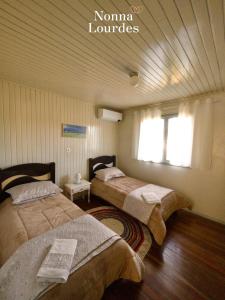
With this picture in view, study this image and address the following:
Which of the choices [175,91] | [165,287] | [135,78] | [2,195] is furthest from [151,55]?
[2,195]

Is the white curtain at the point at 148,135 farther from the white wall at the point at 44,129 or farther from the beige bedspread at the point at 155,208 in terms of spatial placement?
the white wall at the point at 44,129

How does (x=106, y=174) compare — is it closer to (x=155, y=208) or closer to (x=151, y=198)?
(x=151, y=198)

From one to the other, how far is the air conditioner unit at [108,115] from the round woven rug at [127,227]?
2.14 metres

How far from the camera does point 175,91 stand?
259 centimetres

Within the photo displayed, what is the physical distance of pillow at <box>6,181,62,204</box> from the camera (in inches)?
79.1

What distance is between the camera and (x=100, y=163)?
12.3 feet

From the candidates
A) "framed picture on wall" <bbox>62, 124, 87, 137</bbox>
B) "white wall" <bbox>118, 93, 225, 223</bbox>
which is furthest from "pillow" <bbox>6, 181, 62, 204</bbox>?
"white wall" <bbox>118, 93, 225, 223</bbox>

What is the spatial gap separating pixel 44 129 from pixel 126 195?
198 cm

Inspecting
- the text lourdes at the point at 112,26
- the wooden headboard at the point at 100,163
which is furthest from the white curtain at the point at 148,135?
the text lourdes at the point at 112,26

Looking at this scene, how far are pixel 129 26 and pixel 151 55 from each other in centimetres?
46

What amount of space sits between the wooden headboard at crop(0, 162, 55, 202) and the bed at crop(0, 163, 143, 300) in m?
0.02

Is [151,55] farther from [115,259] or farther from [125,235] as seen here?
[125,235]

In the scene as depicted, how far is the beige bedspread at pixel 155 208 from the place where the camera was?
2.06 m

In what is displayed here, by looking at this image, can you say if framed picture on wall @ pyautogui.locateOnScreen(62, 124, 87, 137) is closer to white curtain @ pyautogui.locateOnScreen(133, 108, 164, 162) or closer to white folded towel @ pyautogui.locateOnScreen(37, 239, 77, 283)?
white curtain @ pyautogui.locateOnScreen(133, 108, 164, 162)
